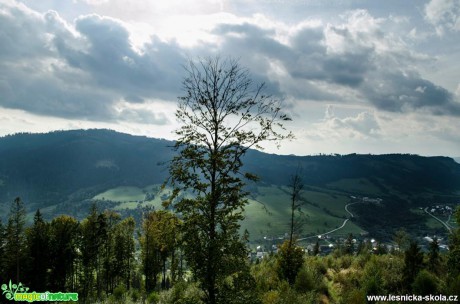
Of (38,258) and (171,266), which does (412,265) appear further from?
(38,258)

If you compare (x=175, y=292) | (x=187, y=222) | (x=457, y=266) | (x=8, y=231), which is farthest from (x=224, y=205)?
(x=8, y=231)

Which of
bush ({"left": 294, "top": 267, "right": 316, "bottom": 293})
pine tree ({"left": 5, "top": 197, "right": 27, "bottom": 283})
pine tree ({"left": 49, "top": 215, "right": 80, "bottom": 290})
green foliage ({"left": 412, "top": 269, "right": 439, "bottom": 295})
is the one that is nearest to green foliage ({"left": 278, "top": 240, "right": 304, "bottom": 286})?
bush ({"left": 294, "top": 267, "right": 316, "bottom": 293})

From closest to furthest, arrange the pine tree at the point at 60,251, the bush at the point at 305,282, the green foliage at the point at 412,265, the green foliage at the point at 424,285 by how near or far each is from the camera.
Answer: the green foliage at the point at 424,285, the green foliage at the point at 412,265, the bush at the point at 305,282, the pine tree at the point at 60,251

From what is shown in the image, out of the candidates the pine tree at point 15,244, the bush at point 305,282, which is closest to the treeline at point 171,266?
the bush at point 305,282

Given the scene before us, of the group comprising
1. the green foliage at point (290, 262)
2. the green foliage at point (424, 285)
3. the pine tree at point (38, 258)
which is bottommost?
the pine tree at point (38, 258)

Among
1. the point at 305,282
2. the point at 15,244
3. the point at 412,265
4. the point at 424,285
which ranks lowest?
the point at 15,244

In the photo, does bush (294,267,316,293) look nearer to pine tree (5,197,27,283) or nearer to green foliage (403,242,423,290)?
green foliage (403,242,423,290)

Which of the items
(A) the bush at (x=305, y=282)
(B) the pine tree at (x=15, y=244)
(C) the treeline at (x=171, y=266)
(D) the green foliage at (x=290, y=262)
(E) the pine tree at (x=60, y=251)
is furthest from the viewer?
(E) the pine tree at (x=60, y=251)

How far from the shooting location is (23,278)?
155 feet

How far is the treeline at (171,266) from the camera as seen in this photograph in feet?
66.2

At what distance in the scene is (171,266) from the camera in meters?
46.8

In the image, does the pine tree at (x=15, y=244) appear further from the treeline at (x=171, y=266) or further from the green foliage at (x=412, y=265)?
the green foliage at (x=412, y=265)

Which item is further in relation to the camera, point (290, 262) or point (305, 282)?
point (290, 262)

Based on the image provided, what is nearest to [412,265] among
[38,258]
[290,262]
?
[290,262]
